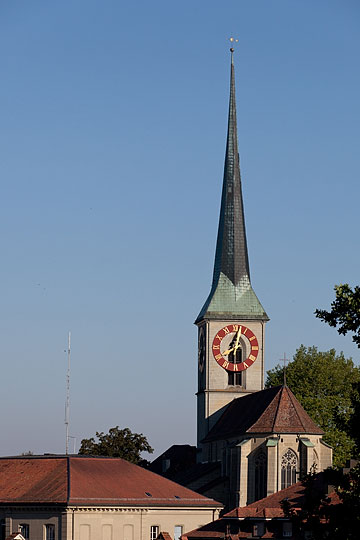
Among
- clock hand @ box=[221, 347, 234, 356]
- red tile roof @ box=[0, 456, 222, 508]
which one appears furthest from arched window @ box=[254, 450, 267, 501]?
clock hand @ box=[221, 347, 234, 356]

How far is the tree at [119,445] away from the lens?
430ft

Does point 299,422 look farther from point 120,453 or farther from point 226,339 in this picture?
point 120,453

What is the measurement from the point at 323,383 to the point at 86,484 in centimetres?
3611

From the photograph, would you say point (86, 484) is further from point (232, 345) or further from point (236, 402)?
point (232, 345)

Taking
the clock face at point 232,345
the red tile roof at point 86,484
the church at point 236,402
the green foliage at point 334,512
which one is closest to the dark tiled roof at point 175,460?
the church at point 236,402

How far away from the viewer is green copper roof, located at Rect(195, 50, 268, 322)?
125m

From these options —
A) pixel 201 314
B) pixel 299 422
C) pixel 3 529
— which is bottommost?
pixel 3 529

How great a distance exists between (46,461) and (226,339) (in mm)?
25733

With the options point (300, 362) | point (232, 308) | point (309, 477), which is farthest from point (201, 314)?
point (309, 477)

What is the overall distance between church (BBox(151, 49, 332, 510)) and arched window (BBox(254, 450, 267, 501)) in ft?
0.22

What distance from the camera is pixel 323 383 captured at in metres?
130

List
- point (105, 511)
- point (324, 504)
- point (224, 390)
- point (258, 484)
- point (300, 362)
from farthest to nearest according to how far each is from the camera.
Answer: point (300, 362) → point (224, 390) → point (258, 484) → point (105, 511) → point (324, 504)

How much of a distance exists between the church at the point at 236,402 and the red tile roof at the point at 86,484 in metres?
10.5

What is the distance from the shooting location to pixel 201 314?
126062mm
